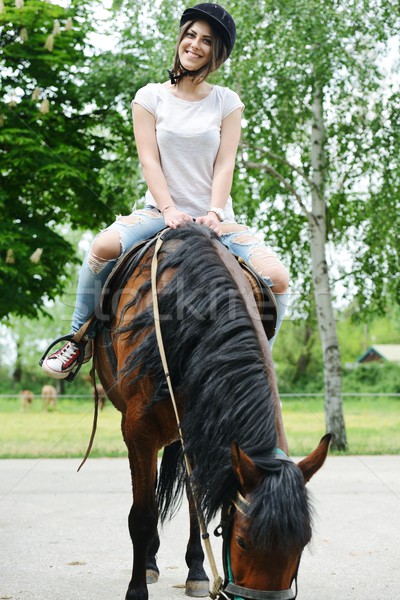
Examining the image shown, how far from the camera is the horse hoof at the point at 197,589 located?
4.50m

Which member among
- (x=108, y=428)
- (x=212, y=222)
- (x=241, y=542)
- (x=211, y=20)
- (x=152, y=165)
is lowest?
(x=108, y=428)

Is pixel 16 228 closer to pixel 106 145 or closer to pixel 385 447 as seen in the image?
pixel 106 145

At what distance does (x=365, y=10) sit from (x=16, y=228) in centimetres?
787

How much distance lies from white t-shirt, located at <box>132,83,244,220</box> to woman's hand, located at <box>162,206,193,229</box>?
26 centimetres

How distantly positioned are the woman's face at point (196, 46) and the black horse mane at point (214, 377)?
3.37 feet

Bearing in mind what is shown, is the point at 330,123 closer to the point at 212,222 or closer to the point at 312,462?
the point at 212,222

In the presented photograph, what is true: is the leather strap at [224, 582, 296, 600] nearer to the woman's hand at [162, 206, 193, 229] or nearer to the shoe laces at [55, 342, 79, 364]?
the woman's hand at [162, 206, 193, 229]

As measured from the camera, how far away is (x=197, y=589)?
453cm

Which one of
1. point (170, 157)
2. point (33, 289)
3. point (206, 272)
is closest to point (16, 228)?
point (33, 289)

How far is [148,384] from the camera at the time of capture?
3.73 m

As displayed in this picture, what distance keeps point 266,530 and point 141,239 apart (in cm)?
215

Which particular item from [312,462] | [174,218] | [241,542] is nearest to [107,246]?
[174,218]

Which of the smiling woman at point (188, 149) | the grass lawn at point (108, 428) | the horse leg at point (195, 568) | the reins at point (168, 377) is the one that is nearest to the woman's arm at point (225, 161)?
the smiling woman at point (188, 149)

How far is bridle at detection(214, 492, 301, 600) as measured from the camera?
261cm
